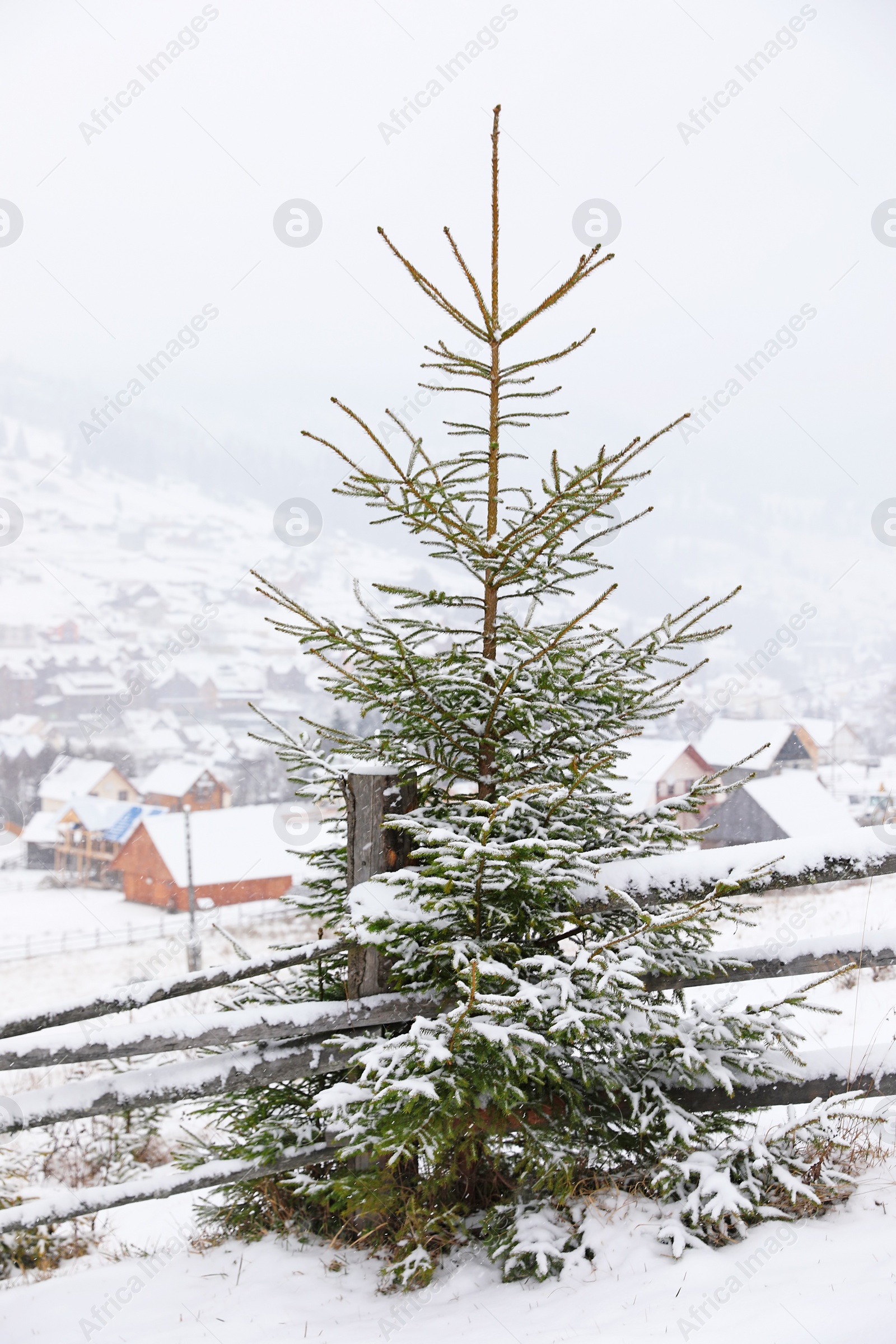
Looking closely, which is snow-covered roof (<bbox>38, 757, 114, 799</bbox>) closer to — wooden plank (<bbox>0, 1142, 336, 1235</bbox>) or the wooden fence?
wooden plank (<bbox>0, 1142, 336, 1235</bbox>)

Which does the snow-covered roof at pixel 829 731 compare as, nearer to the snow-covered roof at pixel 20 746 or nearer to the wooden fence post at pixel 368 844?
the wooden fence post at pixel 368 844

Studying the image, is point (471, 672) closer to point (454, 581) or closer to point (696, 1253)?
point (696, 1253)

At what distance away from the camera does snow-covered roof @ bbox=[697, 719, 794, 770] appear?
101 ft

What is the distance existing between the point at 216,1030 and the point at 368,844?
3.21ft

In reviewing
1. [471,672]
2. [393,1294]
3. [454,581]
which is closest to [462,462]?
[471,672]

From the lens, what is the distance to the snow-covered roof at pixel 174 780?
44.9 meters

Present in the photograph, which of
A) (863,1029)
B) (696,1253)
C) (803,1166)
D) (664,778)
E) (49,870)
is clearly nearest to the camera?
(696,1253)

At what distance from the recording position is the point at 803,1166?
2891 mm

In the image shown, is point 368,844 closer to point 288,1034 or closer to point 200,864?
point 288,1034

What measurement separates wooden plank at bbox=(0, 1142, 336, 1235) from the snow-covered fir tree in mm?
85

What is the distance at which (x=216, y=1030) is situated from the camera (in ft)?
10.4

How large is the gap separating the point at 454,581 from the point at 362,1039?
178 m

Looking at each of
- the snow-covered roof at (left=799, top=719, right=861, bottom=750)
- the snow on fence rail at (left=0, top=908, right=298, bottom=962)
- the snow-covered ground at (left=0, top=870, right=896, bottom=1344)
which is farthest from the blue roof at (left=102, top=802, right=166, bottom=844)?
the snow-covered ground at (left=0, top=870, right=896, bottom=1344)

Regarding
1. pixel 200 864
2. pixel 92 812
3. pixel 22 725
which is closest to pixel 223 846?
pixel 200 864
